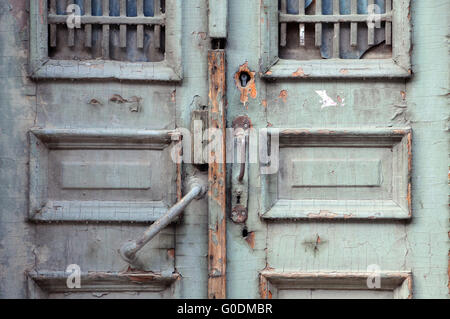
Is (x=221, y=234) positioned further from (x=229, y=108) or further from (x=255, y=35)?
(x=255, y=35)

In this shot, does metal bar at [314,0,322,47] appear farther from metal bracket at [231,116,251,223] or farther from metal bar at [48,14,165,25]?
metal bar at [48,14,165,25]

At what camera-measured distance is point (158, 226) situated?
1562mm

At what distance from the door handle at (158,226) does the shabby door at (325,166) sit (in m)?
0.12

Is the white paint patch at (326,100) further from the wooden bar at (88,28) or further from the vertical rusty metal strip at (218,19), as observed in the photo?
the wooden bar at (88,28)

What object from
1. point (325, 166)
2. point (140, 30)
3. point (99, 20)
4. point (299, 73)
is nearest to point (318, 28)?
point (299, 73)

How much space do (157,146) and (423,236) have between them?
0.72m

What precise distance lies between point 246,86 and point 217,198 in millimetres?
298

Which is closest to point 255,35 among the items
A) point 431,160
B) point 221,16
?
point 221,16

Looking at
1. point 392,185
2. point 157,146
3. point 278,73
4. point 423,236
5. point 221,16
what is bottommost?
point 423,236

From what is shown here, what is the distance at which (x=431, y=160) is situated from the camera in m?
1.65

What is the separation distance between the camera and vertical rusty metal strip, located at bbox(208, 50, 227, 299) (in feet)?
5.37

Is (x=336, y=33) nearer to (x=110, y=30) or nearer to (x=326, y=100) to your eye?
(x=326, y=100)

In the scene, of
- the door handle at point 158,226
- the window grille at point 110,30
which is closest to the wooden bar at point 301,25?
the window grille at point 110,30

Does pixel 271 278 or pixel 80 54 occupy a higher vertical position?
pixel 80 54
